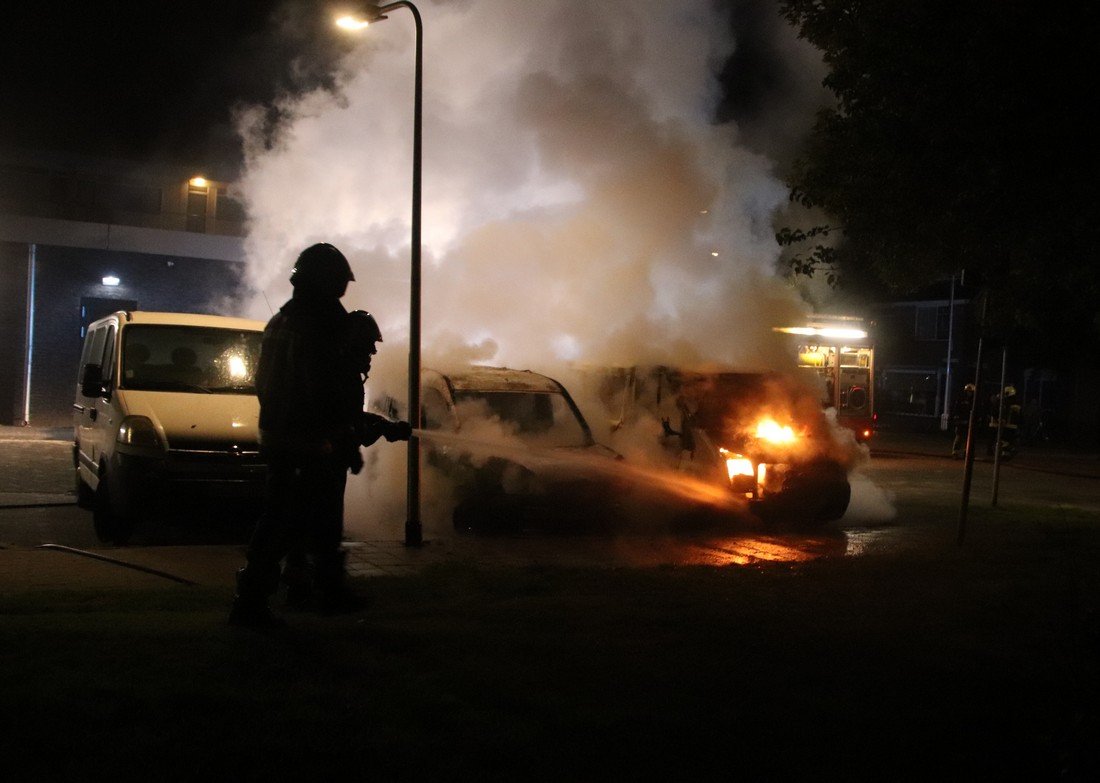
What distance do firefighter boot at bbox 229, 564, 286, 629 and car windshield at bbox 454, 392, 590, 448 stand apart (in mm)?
5836

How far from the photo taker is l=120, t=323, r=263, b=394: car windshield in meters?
10.4

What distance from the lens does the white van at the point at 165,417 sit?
9352 millimetres

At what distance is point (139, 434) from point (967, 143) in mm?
7571

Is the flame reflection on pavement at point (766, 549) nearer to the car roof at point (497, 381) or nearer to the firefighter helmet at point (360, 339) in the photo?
the car roof at point (497, 381)

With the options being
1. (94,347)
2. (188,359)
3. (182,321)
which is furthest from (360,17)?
(94,347)

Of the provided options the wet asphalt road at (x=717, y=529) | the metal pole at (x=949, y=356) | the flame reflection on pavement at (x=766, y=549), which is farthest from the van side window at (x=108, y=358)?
the metal pole at (x=949, y=356)

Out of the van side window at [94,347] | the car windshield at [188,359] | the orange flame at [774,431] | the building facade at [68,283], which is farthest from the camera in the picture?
the building facade at [68,283]

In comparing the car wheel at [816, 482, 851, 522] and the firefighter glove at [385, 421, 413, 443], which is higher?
the firefighter glove at [385, 421, 413, 443]

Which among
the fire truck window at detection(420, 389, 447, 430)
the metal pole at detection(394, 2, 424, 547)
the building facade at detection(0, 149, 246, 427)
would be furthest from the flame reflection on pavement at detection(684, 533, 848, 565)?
the building facade at detection(0, 149, 246, 427)

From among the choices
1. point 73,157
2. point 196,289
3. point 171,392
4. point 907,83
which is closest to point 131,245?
point 196,289

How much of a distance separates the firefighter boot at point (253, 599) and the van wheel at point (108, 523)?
475 centimetres

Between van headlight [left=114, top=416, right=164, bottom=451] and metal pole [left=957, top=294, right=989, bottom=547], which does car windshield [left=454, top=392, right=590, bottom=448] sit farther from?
metal pole [left=957, top=294, right=989, bottom=547]

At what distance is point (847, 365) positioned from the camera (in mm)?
23844

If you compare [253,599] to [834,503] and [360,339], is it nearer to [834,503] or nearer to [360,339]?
[360,339]
